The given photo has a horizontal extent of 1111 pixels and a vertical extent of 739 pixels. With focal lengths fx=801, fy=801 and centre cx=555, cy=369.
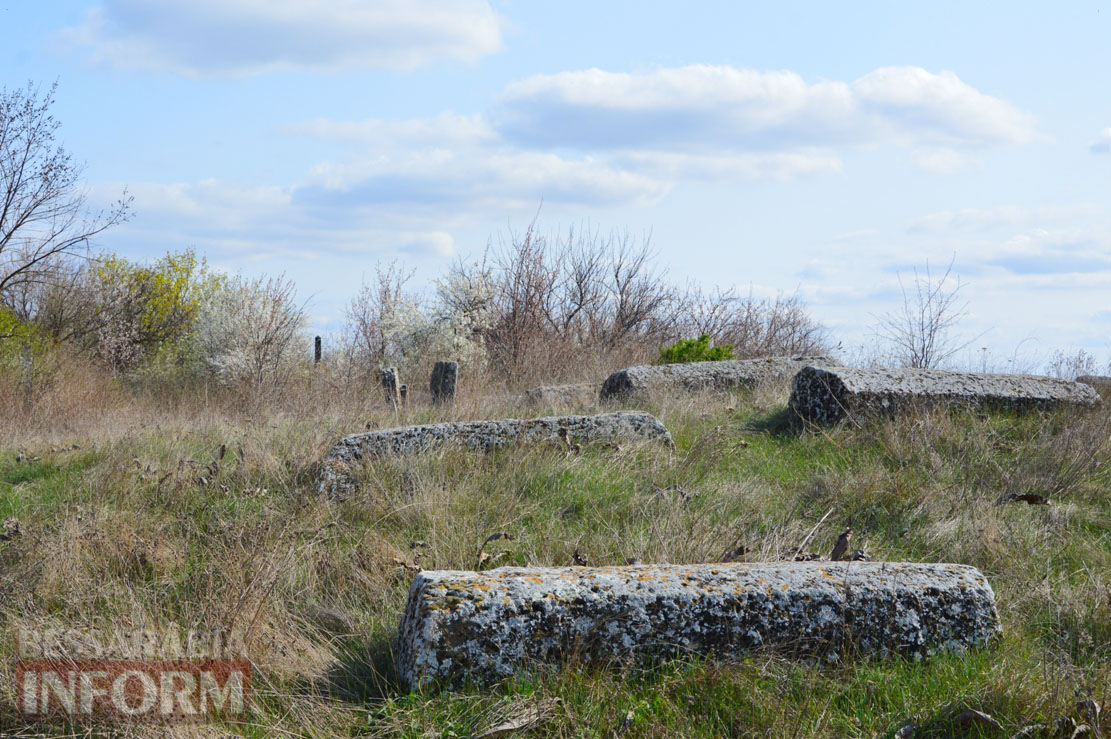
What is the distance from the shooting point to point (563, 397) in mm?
10977

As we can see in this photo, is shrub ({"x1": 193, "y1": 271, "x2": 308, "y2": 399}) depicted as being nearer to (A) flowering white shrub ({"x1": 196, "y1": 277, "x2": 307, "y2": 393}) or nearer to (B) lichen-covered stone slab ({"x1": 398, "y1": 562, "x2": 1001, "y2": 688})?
(A) flowering white shrub ({"x1": 196, "y1": 277, "x2": 307, "y2": 393})

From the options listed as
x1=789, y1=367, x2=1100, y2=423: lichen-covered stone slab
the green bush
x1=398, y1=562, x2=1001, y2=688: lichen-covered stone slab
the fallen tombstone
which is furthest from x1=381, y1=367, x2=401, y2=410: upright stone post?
the fallen tombstone

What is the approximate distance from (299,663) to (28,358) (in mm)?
17305

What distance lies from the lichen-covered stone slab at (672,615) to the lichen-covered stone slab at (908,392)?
4.69 m

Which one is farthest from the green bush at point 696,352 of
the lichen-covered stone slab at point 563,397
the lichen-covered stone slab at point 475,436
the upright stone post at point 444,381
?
the lichen-covered stone slab at point 475,436

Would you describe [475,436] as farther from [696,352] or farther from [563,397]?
[696,352]

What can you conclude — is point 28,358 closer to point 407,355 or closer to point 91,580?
point 407,355

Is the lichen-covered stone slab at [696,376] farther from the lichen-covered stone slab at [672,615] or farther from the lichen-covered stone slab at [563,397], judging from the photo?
the lichen-covered stone slab at [672,615]

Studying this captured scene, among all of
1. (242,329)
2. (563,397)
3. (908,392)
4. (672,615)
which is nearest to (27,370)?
(242,329)

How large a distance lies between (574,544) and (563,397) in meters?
6.41

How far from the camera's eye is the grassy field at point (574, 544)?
117 inches

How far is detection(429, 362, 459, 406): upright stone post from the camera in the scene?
41.2 ft

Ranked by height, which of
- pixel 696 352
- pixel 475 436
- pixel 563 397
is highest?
pixel 696 352

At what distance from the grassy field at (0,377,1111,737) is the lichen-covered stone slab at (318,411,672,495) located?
20cm
